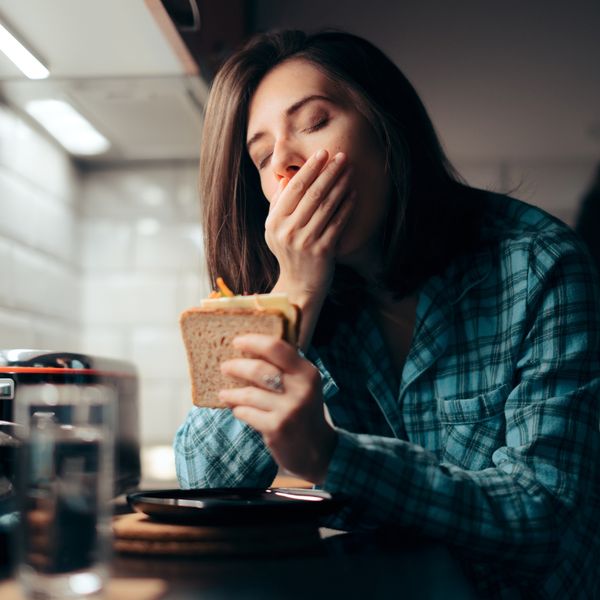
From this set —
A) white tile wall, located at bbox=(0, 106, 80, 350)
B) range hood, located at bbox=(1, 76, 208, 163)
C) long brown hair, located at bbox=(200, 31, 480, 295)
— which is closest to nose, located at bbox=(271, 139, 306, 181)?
long brown hair, located at bbox=(200, 31, 480, 295)

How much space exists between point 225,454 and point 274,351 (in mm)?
513

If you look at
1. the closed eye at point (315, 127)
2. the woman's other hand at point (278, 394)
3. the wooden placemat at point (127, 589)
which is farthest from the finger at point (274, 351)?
the closed eye at point (315, 127)

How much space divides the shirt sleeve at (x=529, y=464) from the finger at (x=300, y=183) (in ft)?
1.11

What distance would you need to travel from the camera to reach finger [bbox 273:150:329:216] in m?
1.24

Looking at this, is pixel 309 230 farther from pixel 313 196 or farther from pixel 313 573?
pixel 313 573

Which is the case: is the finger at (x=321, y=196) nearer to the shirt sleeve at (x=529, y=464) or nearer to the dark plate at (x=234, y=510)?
the shirt sleeve at (x=529, y=464)

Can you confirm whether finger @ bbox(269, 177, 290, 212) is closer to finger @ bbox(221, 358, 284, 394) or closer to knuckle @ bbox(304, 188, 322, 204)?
knuckle @ bbox(304, 188, 322, 204)

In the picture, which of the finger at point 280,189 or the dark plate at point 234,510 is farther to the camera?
the finger at point 280,189

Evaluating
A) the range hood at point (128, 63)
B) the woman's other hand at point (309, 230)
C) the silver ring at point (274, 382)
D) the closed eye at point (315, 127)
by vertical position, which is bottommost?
the silver ring at point (274, 382)

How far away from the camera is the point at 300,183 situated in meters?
1.24

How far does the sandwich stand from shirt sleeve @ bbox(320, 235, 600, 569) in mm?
137

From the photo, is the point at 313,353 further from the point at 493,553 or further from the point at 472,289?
the point at 493,553

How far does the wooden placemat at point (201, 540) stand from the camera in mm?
799

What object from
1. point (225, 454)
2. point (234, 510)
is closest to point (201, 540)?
point (234, 510)
